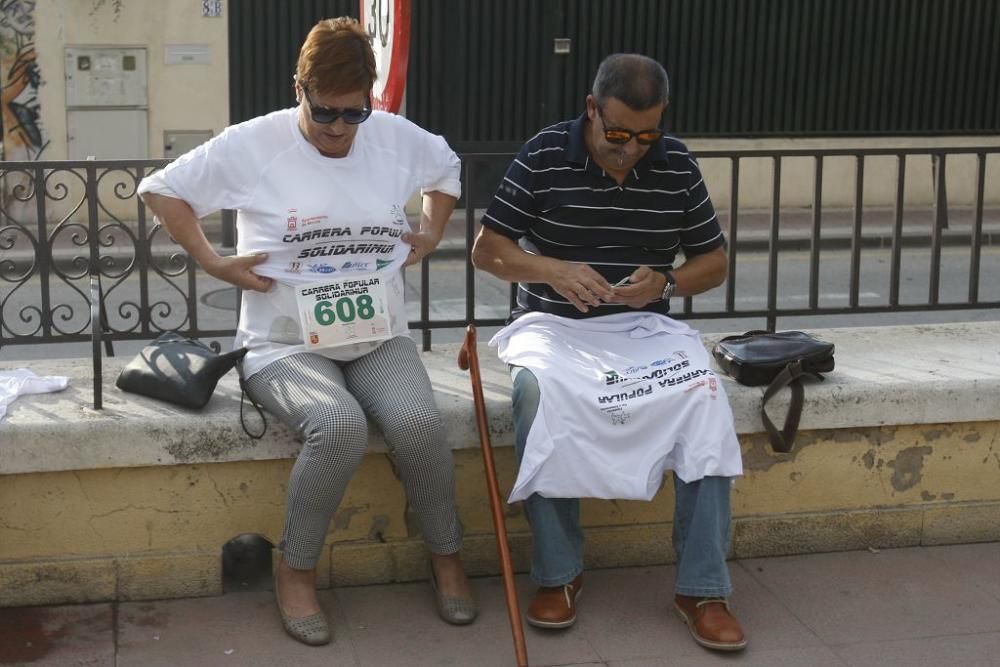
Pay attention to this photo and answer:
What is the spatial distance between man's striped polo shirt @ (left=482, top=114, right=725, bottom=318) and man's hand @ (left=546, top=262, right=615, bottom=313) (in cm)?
12

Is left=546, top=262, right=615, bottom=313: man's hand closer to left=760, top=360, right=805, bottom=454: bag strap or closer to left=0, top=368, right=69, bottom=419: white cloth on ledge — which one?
left=760, top=360, right=805, bottom=454: bag strap

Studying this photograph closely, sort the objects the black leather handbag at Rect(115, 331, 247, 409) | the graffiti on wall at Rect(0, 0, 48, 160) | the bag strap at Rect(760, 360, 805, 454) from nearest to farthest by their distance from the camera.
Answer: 1. the black leather handbag at Rect(115, 331, 247, 409)
2. the bag strap at Rect(760, 360, 805, 454)
3. the graffiti on wall at Rect(0, 0, 48, 160)

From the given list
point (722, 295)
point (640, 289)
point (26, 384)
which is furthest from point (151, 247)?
point (722, 295)

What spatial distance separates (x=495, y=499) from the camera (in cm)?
384

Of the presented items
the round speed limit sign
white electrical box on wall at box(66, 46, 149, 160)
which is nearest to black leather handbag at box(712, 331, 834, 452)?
the round speed limit sign

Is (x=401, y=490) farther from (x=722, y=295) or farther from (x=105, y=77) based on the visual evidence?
(x=105, y=77)

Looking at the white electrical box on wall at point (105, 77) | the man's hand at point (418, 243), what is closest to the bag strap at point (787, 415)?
the man's hand at point (418, 243)

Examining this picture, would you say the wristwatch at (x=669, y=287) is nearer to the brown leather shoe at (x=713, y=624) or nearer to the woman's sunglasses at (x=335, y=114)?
the brown leather shoe at (x=713, y=624)

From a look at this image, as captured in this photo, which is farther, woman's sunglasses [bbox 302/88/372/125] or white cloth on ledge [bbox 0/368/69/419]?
white cloth on ledge [bbox 0/368/69/419]

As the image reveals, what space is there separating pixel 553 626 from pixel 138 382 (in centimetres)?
138

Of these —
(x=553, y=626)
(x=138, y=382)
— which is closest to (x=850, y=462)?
(x=553, y=626)

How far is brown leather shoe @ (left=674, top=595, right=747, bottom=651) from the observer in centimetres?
375

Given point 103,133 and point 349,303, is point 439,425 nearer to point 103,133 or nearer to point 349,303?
point 349,303

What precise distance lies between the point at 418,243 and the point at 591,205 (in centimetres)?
52
